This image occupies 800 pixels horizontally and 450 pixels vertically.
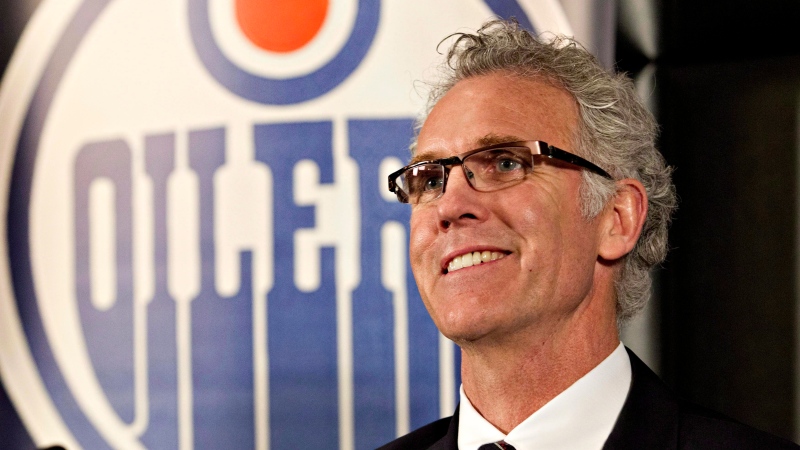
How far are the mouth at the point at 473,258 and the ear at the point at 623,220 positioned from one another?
21 cm

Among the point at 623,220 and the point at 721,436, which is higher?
the point at 623,220

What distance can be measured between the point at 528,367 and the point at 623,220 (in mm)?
331

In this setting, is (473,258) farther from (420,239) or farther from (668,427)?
(668,427)

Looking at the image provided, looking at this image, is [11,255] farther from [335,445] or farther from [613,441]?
[613,441]

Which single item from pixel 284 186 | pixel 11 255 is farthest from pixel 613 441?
pixel 11 255

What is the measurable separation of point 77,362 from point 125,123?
620 millimetres

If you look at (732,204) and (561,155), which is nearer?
A: (561,155)

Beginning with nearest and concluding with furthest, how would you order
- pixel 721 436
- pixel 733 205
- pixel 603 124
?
pixel 721 436 < pixel 603 124 < pixel 733 205

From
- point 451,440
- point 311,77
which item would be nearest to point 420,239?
point 451,440

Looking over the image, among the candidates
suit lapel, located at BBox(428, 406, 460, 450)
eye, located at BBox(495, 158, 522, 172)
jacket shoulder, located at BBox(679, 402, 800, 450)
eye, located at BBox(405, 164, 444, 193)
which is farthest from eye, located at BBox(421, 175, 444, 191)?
jacket shoulder, located at BBox(679, 402, 800, 450)

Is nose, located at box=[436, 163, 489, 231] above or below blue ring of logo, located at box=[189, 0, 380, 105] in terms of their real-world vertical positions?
below

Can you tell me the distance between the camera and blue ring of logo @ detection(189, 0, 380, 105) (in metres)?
2.14

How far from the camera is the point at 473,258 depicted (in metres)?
1.51

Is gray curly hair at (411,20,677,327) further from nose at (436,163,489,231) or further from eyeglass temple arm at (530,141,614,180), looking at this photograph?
nose at (436,163,489,231)
